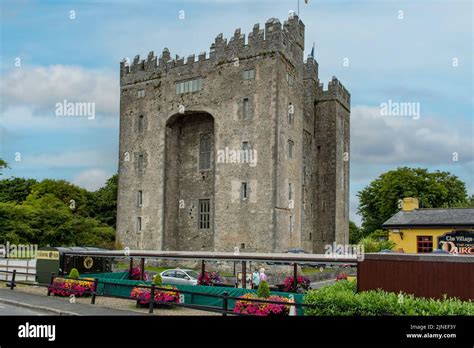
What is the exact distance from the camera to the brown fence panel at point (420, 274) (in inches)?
540

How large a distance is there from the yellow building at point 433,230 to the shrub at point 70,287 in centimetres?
1660

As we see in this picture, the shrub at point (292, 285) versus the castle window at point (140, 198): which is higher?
the castle window at point (140, 198)

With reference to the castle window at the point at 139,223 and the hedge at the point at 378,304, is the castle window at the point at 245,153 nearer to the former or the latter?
the castle window at the point at 139,223

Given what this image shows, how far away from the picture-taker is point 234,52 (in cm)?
4338

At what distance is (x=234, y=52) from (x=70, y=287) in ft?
84.2

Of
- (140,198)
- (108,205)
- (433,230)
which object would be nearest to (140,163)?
(140,198)

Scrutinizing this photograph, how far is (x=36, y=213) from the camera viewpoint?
168 feet

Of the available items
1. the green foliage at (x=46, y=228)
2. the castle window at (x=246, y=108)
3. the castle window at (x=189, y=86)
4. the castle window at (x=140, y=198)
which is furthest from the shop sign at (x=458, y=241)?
the green foliage at (x=46, y=228)

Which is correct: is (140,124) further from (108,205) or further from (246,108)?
(108,205)

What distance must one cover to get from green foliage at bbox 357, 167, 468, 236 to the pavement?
5114 centimetres

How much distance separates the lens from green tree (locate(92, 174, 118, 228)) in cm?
7369
